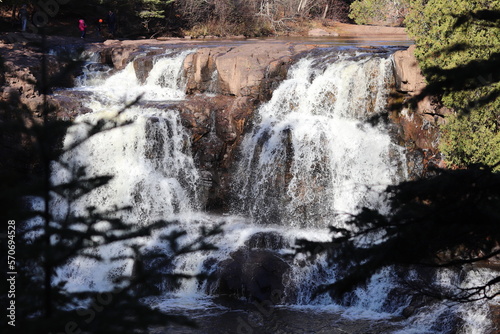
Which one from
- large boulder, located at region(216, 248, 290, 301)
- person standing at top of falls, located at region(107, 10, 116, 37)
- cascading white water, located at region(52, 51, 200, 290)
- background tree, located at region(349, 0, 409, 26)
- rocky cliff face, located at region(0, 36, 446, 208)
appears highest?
background tree, located at region(349, 0, 409, 26)

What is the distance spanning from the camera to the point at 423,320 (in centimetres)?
890

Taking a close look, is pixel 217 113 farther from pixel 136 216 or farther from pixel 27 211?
pixel 27 211

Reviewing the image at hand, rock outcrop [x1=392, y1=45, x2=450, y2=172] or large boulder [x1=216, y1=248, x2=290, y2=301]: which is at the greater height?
rock outcrop [x1=392, y1=45, x2=450, y2=172]

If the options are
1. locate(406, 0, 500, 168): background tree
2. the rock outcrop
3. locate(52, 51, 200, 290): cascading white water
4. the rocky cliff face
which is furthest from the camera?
locate(52, 51, 200, 290): cascading white water

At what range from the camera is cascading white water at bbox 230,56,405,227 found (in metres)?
12.7

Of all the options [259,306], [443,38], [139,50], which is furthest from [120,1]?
[259,306]

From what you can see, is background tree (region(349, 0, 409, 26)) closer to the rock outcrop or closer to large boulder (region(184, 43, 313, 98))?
large boulder (region(184, 43, 313, 98))

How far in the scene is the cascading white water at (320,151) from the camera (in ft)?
41.7

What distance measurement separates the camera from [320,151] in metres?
13.0

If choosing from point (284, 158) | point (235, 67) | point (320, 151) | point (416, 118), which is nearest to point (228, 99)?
point (235, 67)

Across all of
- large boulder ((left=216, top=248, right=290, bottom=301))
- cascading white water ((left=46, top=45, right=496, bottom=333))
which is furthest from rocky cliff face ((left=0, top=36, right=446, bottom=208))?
large boulder ((left=216, top=248, right=290, bottom=301))

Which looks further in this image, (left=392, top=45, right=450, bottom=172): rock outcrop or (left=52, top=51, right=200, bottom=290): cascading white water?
(left=52, top=51, right=200, bottom=290): cascading white water

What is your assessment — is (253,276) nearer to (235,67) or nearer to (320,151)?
(320,151)

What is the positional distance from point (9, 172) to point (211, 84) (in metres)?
11.9
